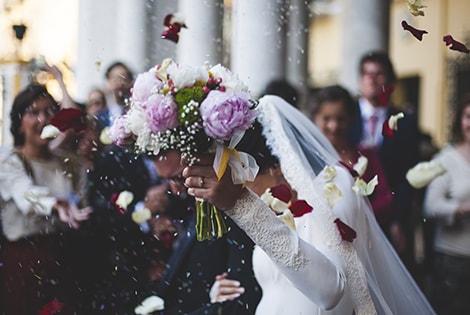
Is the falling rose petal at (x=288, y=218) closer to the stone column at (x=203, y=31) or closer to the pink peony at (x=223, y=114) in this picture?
the pink peony at (x=223, y=114)

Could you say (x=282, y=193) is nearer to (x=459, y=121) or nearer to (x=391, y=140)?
(x=391, y=140)

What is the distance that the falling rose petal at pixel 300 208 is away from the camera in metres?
3.75

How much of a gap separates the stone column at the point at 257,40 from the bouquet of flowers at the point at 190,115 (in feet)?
5.62

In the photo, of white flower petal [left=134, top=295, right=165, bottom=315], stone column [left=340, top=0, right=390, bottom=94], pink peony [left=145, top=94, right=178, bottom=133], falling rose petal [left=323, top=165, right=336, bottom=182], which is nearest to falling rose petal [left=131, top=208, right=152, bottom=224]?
white flower petal [left=134, top=295, right=165, bottom=315]

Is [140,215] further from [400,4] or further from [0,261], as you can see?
[400,4]

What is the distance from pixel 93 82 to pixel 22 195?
240 centimetres

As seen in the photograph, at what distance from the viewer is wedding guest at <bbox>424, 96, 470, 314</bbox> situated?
609 cm

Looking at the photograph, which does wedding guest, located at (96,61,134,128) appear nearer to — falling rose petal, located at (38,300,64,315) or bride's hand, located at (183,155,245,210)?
falling rose petal, located at (38,300,64,315)

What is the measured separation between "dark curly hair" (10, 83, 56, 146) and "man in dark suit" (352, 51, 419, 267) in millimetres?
2246

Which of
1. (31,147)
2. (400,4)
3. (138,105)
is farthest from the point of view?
(400,4)

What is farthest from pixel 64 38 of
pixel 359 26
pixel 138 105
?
pixel 138 105

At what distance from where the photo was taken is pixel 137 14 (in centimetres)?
701

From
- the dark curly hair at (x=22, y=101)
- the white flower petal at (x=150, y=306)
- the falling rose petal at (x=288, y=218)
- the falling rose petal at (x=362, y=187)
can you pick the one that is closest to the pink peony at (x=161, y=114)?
the falling rose petal at (x=288, y=218)

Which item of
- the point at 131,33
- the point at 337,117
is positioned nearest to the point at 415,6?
the point at 337,117
